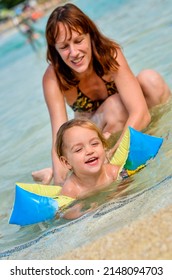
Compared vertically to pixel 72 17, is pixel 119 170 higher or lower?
lower

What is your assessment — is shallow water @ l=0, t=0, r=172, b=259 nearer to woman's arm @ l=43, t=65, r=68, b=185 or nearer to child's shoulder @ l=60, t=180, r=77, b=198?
child's shoulder @ l=60, t=180, r=77, b=198

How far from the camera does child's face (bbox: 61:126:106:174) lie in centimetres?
310

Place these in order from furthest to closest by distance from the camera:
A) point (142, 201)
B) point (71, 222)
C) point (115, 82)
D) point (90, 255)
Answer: point (115, 82), point (71, 222), point (142, 201), point (90, 255)

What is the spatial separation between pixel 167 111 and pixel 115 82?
1.37ft

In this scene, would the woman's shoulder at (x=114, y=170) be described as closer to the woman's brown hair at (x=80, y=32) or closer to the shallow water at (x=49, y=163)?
the shallow water at (x=49, y=163)

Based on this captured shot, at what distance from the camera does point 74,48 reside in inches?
144

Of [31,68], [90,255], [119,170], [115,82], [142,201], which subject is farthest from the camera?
[31,68]

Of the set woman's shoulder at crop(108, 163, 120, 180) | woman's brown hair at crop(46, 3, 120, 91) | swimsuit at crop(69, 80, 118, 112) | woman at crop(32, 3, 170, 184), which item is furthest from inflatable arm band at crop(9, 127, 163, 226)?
swimsuit at crop(69, 80, 118, 112)

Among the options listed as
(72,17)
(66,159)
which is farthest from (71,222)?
(72,17)

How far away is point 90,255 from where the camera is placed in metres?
2.13

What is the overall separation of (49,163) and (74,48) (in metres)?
1.08

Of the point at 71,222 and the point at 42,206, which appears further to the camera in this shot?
the point at 42,206

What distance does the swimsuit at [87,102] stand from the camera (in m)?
4.21

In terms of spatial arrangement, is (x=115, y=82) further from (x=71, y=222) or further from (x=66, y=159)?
(x=71, y=222)
